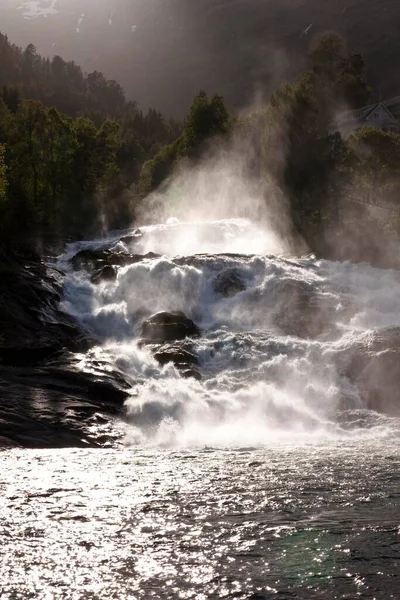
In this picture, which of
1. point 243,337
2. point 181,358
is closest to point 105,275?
point 243,337

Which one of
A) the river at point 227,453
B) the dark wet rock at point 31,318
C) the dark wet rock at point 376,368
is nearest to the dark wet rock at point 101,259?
the river at point 227,453

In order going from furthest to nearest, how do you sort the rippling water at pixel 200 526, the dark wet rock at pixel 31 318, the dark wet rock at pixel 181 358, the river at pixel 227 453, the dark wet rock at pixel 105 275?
the dark wet rock at pixel 105 275, the dark wet rock at pixel 181 358, the dark wet rock at pixel 31 318, the river at pixel 227 453, the rippling water at pixel 200 526

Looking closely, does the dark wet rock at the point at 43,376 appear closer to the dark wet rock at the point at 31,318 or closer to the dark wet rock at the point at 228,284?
the dark wet rock at the point at 31,318

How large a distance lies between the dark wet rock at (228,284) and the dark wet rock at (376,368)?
39.8ft

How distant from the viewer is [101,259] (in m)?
56.7

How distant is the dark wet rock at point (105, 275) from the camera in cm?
5281

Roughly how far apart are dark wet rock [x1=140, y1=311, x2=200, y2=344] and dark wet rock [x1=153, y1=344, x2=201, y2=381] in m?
1.64

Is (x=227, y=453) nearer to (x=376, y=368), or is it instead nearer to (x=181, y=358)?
(x=181, y=358)

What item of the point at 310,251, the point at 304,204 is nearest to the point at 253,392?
the point at 310,251

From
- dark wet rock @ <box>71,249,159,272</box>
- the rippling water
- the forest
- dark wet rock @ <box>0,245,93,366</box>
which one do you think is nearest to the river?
the rippling water

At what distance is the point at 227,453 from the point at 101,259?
3136cm

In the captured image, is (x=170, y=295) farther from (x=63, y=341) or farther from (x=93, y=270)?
(x=63, y=341)

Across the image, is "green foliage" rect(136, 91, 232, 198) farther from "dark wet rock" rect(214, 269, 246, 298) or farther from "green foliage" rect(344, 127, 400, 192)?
"dark wet rock" rect(214, 269, 246, 298)

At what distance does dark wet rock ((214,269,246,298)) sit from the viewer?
51.9 metres
